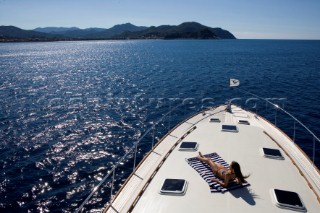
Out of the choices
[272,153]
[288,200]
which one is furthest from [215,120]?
[288,200]

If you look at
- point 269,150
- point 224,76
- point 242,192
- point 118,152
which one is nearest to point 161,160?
point 242,192

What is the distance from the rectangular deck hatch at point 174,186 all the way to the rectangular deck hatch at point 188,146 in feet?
12.0

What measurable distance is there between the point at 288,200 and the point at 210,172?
357cm

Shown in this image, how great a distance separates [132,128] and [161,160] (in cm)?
1748

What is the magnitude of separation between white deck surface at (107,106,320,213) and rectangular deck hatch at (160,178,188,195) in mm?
215

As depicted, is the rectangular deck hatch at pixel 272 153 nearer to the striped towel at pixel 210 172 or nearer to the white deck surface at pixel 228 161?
the white deck surface at pixel 228 161

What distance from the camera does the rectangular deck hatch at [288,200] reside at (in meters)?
9.90

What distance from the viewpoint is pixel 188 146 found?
15.5 metres

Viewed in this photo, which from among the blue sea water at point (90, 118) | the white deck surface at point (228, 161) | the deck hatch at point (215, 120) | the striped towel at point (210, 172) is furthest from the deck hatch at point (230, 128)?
the blue sea water at point (90, 118)

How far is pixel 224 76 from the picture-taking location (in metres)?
63.3

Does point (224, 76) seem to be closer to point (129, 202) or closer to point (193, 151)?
point (193, 151)

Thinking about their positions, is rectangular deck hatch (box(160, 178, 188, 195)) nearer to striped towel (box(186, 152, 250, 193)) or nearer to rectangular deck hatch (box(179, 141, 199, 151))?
striped towel (box(186, 152, 250, 193))

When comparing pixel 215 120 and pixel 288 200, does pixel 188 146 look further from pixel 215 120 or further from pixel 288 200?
pixel 288 200

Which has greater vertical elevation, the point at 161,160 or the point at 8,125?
the point at 161,160
